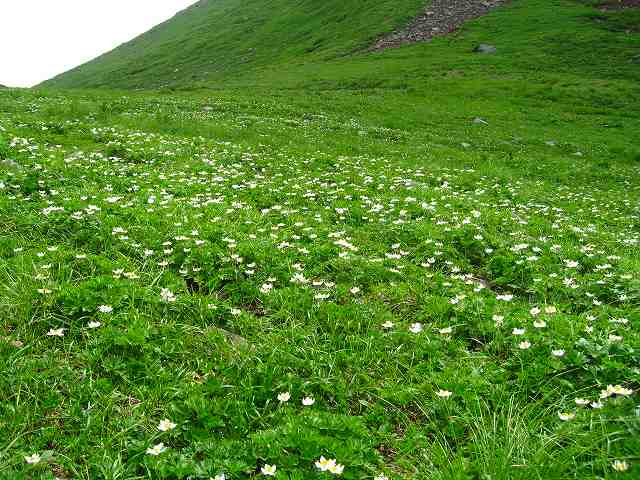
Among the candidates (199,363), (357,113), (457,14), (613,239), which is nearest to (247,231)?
(199,363)

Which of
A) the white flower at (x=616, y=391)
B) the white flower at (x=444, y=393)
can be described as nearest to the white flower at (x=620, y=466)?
the white flower at (x=616, y=391)

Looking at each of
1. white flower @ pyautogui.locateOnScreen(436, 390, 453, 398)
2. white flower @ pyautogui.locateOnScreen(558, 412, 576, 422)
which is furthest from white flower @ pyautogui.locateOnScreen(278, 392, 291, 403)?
white flower @ pyautogui.locateOnScreen(558, 412, 576, 422)

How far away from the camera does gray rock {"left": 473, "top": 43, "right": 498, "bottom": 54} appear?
70.6 m

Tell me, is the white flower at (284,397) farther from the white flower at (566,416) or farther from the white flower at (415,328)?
the white flower at (566,416)

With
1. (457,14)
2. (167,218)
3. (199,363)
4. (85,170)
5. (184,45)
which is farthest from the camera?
(184,45)

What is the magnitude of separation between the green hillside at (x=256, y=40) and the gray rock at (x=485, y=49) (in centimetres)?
2209

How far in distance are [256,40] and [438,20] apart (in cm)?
4203

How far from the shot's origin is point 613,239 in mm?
12516

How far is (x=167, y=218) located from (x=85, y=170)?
5022 millimetres

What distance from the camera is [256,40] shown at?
110 meters

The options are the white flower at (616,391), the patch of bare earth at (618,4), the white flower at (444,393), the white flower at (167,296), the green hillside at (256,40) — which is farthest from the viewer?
the green hillside at (256,40)

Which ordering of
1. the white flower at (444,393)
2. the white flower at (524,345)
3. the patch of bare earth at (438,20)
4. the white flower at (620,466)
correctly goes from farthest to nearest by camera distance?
the patch of bare earth at (438,20), the white flower at (524,345), the white flower at (444,393), the white flower at (620,466)

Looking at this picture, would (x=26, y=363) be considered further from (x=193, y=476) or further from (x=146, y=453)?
(x=193, y=476)

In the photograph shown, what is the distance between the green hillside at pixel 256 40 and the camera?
92.6 m
